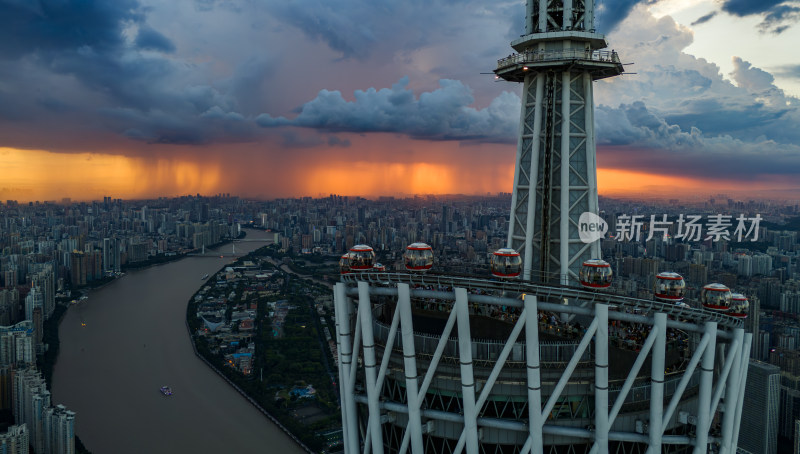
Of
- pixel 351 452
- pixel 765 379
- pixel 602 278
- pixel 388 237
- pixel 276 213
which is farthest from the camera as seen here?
pixel 276 213

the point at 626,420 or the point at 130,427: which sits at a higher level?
the point at 626,420

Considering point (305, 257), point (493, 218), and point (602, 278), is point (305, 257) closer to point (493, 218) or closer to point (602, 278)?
point (493, 218)

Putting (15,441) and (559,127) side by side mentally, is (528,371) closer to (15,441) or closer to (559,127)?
(559,127)

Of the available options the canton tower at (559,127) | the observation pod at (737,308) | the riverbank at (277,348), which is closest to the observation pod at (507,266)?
the canton tower at (559,127)

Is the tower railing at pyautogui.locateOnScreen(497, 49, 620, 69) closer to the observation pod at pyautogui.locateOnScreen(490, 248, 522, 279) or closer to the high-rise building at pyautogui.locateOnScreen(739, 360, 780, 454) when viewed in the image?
the observation pod at pyautogui.locateOnScreen(490, 248, 522, 279)

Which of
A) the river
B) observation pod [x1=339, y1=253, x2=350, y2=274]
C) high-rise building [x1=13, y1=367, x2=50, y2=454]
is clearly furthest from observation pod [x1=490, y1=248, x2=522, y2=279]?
high-rise building [x1=13, y1=367, x2=50, y2=454]

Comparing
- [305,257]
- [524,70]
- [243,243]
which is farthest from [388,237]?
[524,70]
